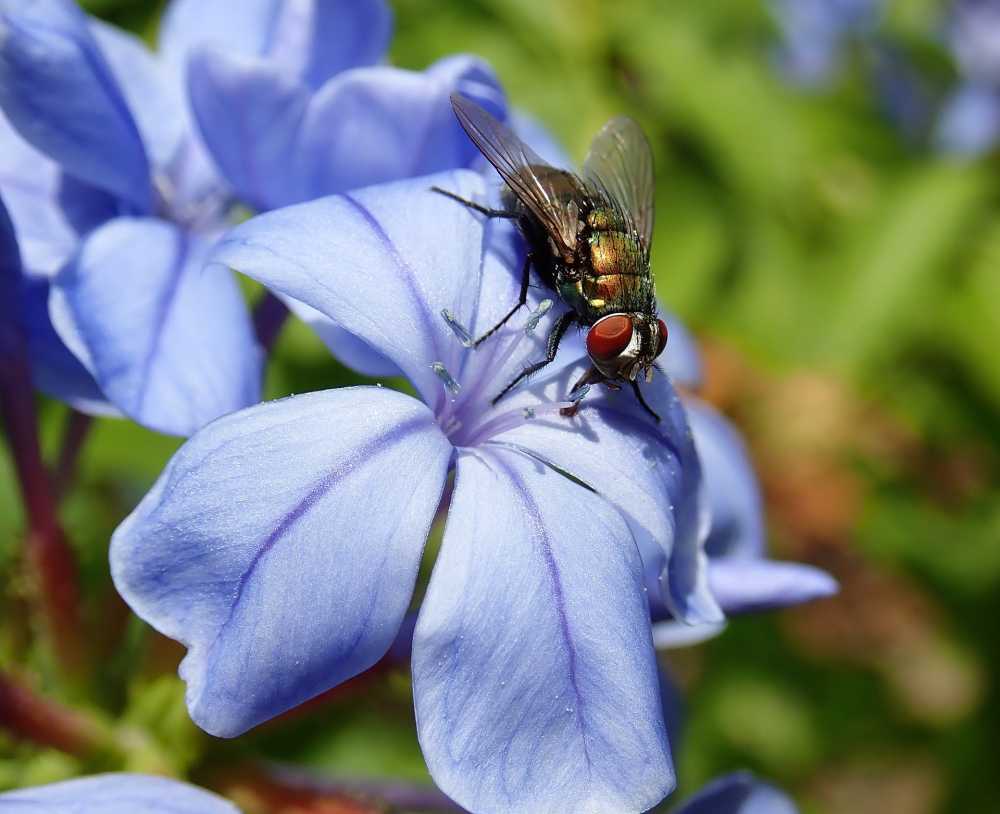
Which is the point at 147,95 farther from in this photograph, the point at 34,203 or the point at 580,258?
the point at 580,258

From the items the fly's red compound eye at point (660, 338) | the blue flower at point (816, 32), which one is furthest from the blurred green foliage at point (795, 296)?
the fly's red compound eye at point (660, 338)

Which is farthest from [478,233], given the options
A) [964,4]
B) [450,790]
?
[964,4]

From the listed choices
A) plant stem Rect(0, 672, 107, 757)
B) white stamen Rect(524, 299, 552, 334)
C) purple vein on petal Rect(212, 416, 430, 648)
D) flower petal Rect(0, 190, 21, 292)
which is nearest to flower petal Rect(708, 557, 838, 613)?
white stamen Rect(524, 299, 552, 334)

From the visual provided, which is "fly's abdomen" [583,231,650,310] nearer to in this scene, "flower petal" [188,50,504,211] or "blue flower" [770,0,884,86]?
"flower petal" [188,50,504,211]

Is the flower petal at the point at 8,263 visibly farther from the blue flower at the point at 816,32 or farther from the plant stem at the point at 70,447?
the blue flower at the point at 816,32

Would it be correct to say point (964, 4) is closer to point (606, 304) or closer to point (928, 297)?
point (928, 297)

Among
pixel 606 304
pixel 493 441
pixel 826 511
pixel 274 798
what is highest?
pixel 606 304
